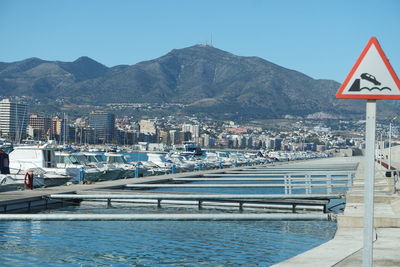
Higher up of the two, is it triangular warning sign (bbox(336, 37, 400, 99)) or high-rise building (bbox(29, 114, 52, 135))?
high-rise building (bbox(29, 114, 52, 135))

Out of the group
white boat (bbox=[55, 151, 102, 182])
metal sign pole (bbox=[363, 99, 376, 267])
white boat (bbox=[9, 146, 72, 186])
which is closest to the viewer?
metal sign pole (bbox=[363, 99, 376, 267])

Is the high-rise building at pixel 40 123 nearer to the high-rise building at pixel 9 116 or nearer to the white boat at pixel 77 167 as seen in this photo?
the high-rise building at pixel 9 116

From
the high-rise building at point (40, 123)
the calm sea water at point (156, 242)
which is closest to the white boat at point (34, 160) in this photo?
the calm sea water at point (156, 242)

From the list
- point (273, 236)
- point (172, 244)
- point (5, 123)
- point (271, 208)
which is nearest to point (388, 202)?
point (273, 236)

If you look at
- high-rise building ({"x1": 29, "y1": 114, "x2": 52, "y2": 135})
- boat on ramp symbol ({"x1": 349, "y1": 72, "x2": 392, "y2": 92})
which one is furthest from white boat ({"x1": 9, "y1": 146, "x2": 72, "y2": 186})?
high-rise building ({"x1": 29, "y1": 114, "x2": 52, "y2": 135})

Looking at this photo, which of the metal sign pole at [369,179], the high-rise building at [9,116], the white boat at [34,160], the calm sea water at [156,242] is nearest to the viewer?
the metal sign pole at [369,179]

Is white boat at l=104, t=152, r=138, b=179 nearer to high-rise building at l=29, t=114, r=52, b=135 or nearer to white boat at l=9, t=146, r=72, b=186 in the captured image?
white boat at l=9, t=146, r=72, b=186

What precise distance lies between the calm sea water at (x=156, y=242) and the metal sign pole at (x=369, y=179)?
256 inches

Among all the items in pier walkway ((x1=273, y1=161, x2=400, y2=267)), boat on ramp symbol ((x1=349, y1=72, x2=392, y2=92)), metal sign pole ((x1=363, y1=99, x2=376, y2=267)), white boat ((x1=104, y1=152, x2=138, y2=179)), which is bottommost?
white boat ((x1=104, y1=152, x2=138, y2=179))

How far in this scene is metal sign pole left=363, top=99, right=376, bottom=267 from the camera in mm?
5613

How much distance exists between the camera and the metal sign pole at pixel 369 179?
5.61 metres

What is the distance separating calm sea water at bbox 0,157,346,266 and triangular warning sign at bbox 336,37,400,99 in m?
7.07

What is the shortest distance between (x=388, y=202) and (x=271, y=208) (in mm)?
5417

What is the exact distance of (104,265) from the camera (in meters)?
11.9
